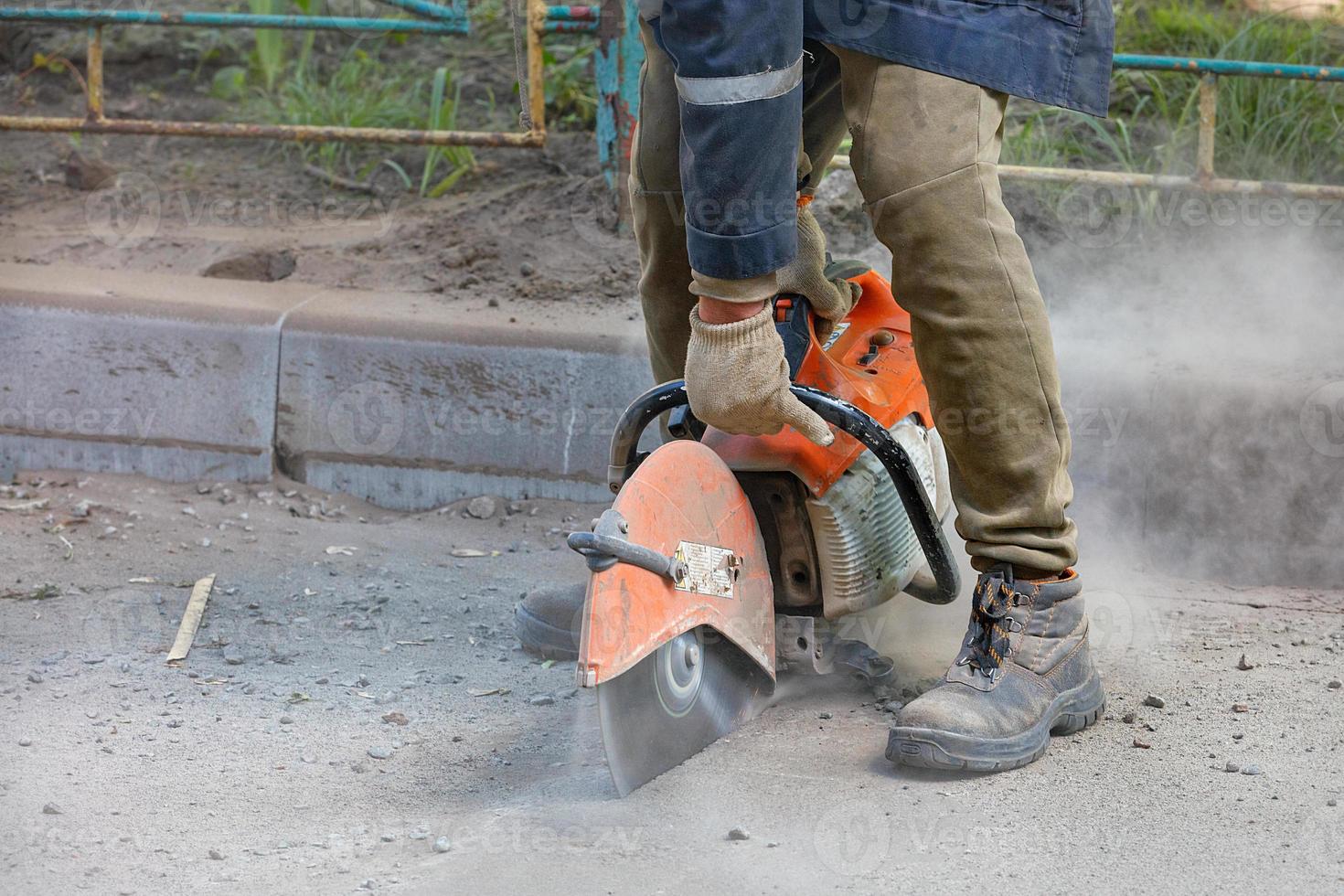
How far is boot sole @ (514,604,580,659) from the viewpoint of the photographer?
2.52 meters

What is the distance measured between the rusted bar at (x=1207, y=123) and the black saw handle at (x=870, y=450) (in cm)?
171

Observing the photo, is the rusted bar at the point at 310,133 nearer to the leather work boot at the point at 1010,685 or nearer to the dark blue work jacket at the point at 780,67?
the dark blue work jacket at the point at 780,67

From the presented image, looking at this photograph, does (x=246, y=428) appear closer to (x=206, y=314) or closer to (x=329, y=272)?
(x=206, y=314)

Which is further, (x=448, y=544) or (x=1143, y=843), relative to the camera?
(x=448, y=544)

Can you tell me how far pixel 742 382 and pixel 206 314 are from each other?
1820 millimetres

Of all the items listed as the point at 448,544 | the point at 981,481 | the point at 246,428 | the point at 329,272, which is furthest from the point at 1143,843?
the point at 329,272

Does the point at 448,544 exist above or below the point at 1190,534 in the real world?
below


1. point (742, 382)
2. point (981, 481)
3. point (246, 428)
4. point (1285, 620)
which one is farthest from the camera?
point (246, 428)

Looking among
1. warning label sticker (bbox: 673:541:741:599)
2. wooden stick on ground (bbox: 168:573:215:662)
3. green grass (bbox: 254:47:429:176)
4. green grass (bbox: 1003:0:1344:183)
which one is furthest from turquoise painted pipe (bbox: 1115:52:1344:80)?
wooden stick on ground (bbox: 168:573:215:662)

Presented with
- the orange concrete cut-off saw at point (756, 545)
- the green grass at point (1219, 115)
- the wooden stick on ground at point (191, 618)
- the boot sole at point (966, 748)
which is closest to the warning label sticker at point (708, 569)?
the orange concrete cut-off saw at point (756, 545)

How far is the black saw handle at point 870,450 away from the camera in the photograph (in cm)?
206

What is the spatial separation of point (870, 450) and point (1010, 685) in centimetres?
41

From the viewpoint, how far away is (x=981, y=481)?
208cm

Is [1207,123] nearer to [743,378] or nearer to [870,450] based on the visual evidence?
[870,450]
